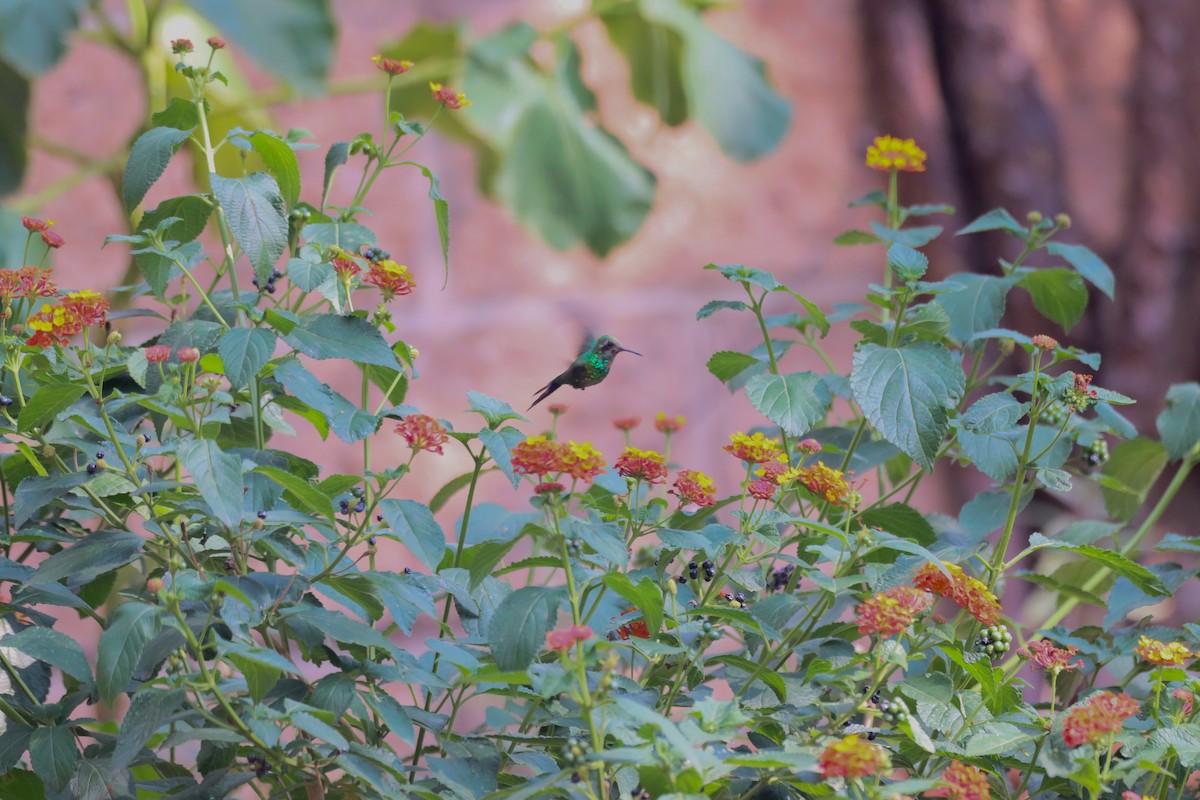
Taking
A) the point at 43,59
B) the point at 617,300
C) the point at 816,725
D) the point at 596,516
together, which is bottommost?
the point at 816,725

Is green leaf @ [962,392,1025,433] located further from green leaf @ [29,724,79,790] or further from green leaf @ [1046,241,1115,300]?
green leaf @ [29,724,79,790]

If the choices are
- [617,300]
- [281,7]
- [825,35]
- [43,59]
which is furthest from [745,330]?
[43,59]

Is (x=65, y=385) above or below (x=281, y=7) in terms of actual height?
below

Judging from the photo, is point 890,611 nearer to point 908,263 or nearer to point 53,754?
point 908,263

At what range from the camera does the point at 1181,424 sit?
0.74 meters

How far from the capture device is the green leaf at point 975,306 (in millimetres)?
695

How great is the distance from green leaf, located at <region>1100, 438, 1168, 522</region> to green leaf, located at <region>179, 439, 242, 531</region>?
553mm

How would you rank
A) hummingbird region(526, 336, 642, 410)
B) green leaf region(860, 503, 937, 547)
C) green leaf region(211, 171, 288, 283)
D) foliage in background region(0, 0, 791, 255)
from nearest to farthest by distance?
green leaf region(211, 171, 288, 283) < green leaf region(860, 503, 937, 547) < hummingbird region(526, 336, 642, 410) < foliage in background region(0, 0, 791, 255)

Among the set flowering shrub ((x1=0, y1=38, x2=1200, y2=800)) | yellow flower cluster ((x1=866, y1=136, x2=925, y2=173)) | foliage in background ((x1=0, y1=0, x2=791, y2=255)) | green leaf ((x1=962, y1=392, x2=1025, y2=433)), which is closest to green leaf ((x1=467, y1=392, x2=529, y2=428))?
flowering shrub ((x1=0, y1=38, x2=1200, y2=800))

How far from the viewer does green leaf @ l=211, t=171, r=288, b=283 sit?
0.52 meters

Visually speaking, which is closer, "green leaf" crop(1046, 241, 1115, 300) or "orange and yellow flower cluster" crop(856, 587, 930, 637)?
"orange and yellow flower cluster" crop(856, 587, 930, 637)

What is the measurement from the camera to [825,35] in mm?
1517

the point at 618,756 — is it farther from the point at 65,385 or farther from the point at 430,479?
the point at 430,479

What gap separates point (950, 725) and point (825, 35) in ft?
3.82
